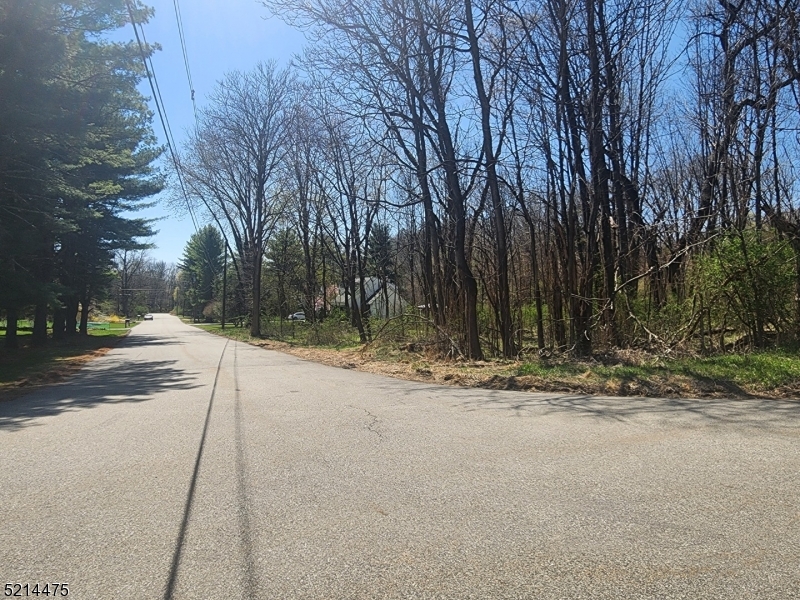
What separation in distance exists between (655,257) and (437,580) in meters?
16.0

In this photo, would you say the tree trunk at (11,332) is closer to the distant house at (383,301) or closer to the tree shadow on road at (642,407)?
the distant house at (383,301)

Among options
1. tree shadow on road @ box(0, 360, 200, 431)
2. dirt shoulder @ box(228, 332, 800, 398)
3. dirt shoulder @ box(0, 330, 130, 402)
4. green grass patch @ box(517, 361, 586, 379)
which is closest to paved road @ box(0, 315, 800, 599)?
tree shadow on road @ box(0, 360, 200, 431)

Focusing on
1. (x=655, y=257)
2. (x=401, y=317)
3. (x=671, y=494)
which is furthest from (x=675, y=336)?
(x=671, y=494)

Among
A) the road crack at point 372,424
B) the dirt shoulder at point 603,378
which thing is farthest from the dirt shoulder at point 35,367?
the dirt shoulder at point 603,378

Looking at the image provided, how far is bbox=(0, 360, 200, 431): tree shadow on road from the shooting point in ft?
30.8

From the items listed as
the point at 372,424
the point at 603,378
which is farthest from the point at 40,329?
the point at 603,378

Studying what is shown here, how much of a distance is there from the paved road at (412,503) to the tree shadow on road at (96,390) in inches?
41.9

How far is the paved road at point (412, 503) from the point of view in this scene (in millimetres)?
3229

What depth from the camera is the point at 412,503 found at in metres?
4.41

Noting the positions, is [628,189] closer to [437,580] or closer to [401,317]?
[401,317]

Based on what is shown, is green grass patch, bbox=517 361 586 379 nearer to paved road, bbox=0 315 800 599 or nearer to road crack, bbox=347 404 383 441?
paved road, bbox=0 315 800 599

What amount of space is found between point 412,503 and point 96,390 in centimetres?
1016

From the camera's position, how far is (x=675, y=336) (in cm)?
1448

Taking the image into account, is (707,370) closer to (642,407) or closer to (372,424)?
(642,407)
